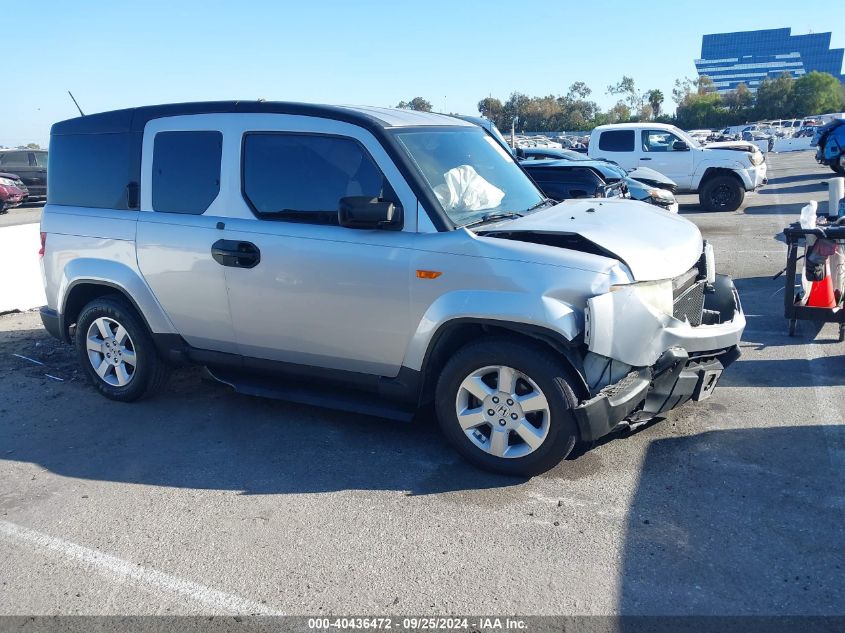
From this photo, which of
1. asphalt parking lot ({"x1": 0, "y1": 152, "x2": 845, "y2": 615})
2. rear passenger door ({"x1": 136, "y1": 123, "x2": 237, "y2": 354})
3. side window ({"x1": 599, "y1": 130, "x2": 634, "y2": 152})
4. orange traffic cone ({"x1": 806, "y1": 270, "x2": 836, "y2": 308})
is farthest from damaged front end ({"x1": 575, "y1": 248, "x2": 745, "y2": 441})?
side window ({"x1": 599, "y1": 130, "x2": 634, "y2": 152})

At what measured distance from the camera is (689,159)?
57.1 ft

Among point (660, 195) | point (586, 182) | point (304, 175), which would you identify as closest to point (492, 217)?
point (304, 175)

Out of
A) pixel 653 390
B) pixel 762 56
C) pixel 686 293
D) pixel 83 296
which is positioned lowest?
pixel 653 390

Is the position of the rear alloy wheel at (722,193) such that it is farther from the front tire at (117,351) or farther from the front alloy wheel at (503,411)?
the front tire at (117,351)

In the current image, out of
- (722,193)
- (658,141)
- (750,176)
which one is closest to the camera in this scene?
(750,176)

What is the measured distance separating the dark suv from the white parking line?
73.3 ft

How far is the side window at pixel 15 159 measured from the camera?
23328 millimetres

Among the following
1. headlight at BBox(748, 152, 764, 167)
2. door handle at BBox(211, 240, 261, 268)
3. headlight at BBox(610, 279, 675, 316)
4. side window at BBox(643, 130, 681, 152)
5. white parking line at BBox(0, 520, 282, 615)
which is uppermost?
side window at BBox(643, 130, 681, 152)

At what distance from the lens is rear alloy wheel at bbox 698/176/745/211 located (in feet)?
55.8

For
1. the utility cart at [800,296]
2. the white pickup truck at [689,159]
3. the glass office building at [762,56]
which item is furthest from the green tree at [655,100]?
the glass office building at [762,56]

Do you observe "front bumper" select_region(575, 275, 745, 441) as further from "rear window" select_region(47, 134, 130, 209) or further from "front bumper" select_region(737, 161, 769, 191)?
"front bumper" select_region(737, 161, 769, 191)

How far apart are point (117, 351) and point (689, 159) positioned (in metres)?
15.2

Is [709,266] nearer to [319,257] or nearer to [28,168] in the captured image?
[319,257]

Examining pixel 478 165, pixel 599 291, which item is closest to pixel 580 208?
pixel 478 165
